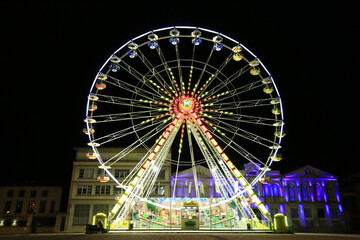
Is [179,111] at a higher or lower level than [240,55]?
lower

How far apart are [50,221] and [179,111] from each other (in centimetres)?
3942

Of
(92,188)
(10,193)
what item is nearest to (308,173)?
(92,188)

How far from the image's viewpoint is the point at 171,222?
99.3 ft

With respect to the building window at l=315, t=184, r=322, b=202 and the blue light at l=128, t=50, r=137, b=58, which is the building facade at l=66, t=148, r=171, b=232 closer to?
the blue light at l=128, t=50, r=137, b=58

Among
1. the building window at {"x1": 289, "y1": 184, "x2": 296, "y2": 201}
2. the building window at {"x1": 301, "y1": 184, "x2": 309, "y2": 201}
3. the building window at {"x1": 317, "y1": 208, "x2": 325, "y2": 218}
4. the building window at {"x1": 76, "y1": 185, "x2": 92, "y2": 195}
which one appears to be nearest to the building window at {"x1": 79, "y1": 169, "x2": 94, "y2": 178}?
the building window at {"x1": 76, "y1": 185, "x2": 92, "y2": 195}

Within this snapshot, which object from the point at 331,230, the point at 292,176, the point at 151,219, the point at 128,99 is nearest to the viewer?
the point at 128,99

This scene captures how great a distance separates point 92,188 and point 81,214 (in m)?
4.30

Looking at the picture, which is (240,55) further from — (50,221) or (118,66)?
(50,221)

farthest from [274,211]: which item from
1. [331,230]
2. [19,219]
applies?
[19,219]

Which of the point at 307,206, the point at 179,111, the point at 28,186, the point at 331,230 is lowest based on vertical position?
the point at 331,230

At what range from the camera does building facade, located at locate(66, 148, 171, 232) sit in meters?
47.9

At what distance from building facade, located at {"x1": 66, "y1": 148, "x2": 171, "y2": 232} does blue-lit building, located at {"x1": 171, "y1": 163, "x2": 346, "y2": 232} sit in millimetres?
2675

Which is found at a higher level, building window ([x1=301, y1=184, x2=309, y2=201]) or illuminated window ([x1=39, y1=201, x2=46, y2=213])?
building window ([x1=301, y1=184, x2=309, y2=201])

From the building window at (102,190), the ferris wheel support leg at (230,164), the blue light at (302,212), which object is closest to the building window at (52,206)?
the building window at (102,190)
